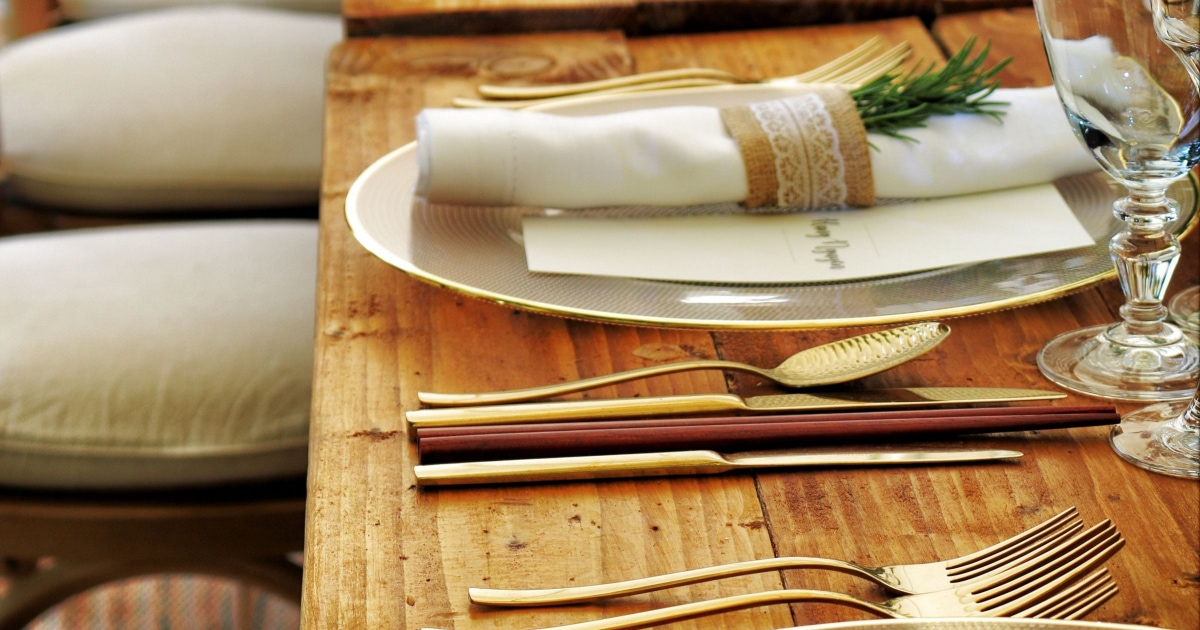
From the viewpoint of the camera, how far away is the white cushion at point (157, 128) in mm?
1601

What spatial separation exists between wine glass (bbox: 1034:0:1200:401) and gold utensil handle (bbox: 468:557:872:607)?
219 millimetres

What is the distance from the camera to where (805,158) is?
69cm

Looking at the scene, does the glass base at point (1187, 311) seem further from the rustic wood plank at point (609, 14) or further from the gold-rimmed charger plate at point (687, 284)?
the rustic wood plank at point (609, 14)

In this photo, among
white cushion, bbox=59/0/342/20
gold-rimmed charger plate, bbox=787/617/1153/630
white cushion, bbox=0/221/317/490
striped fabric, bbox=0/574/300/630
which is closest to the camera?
gold-rimmed charger plate, bbox=787/617/1153/630

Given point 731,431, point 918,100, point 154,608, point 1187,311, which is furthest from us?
point 154,608

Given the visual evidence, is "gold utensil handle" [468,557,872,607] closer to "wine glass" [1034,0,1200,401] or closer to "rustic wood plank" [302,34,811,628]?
"rustic wood plank" [302,34,811,628]

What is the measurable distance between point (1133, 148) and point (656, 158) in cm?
26

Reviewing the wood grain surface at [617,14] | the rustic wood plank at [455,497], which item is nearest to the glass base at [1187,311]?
the rustic wood plank at [455,497]

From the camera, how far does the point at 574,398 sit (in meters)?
0.56

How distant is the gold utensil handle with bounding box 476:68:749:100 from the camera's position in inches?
35.5

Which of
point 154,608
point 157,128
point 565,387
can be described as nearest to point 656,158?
point 565,387

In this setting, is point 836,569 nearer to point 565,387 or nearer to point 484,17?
point 565,387

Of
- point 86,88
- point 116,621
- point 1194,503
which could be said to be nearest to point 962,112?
point 1194,503

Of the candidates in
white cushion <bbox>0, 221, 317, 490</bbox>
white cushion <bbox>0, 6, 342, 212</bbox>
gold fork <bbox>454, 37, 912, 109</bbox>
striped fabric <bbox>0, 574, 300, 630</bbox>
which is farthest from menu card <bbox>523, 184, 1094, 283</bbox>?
striped fabric <bbox>0, 574, 300, 630</bbox>
